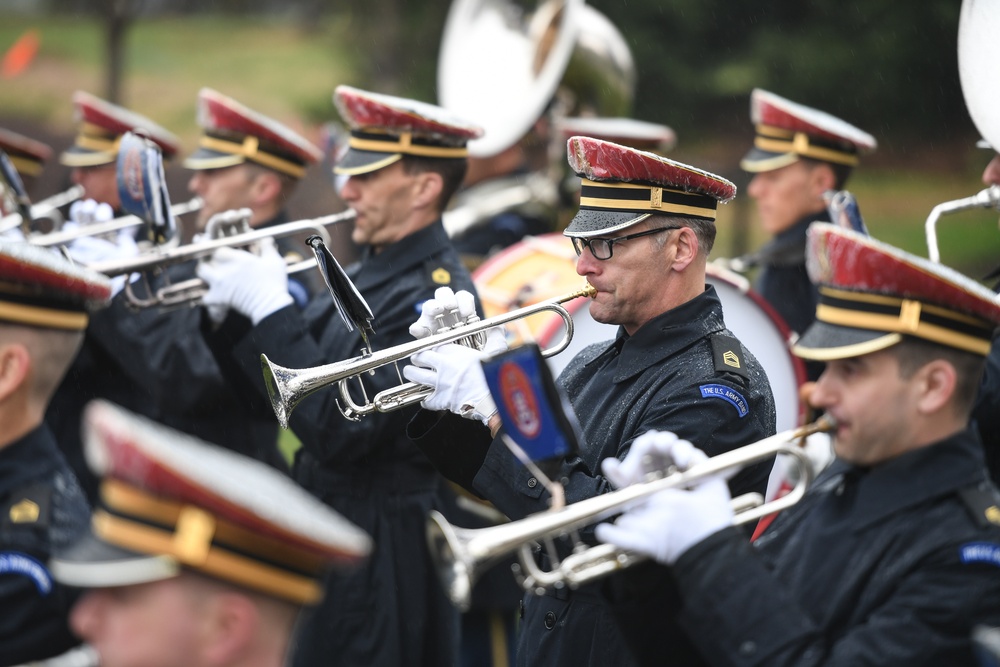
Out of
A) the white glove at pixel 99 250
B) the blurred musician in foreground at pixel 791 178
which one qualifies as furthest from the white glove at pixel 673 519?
the white glove at pixel 99 250

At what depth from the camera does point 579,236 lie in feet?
12.5

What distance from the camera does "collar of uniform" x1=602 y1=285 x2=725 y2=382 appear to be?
147 inches

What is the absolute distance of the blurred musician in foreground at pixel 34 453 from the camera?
2.84m

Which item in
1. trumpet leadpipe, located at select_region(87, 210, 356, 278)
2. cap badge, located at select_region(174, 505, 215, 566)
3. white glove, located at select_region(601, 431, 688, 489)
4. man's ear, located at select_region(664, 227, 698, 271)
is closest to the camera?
cap badge, located at select_region(174, 505, 215, 566)

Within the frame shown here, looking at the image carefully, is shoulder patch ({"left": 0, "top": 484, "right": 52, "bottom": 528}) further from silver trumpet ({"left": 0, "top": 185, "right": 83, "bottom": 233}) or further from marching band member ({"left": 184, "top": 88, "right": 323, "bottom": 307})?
silver trumpet ({"left": 0, "top": 185, "right": 83, "bottom": 233})

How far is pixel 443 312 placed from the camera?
3.94 m

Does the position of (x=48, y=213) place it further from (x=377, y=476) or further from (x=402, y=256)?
(x=377, y=476)

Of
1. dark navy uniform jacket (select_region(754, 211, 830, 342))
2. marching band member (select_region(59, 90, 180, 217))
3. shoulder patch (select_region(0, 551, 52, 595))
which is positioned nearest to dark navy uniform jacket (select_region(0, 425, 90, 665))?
shoulder patch (select_region(0, 551, 52, 595))

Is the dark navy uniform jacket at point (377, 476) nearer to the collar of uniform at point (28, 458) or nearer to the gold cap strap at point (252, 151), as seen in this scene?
the gold cap strap at point (252, 151)

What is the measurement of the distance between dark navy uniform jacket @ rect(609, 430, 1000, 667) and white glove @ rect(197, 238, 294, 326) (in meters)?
2.50

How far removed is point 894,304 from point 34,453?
6.48 feet

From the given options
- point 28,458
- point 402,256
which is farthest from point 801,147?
point 28,458

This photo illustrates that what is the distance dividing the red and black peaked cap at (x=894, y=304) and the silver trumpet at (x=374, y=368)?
4.04 ft

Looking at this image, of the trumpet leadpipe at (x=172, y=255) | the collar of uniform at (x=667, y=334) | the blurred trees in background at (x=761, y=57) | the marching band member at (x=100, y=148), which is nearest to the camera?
the collar of uniform at (x=667, y=334)
